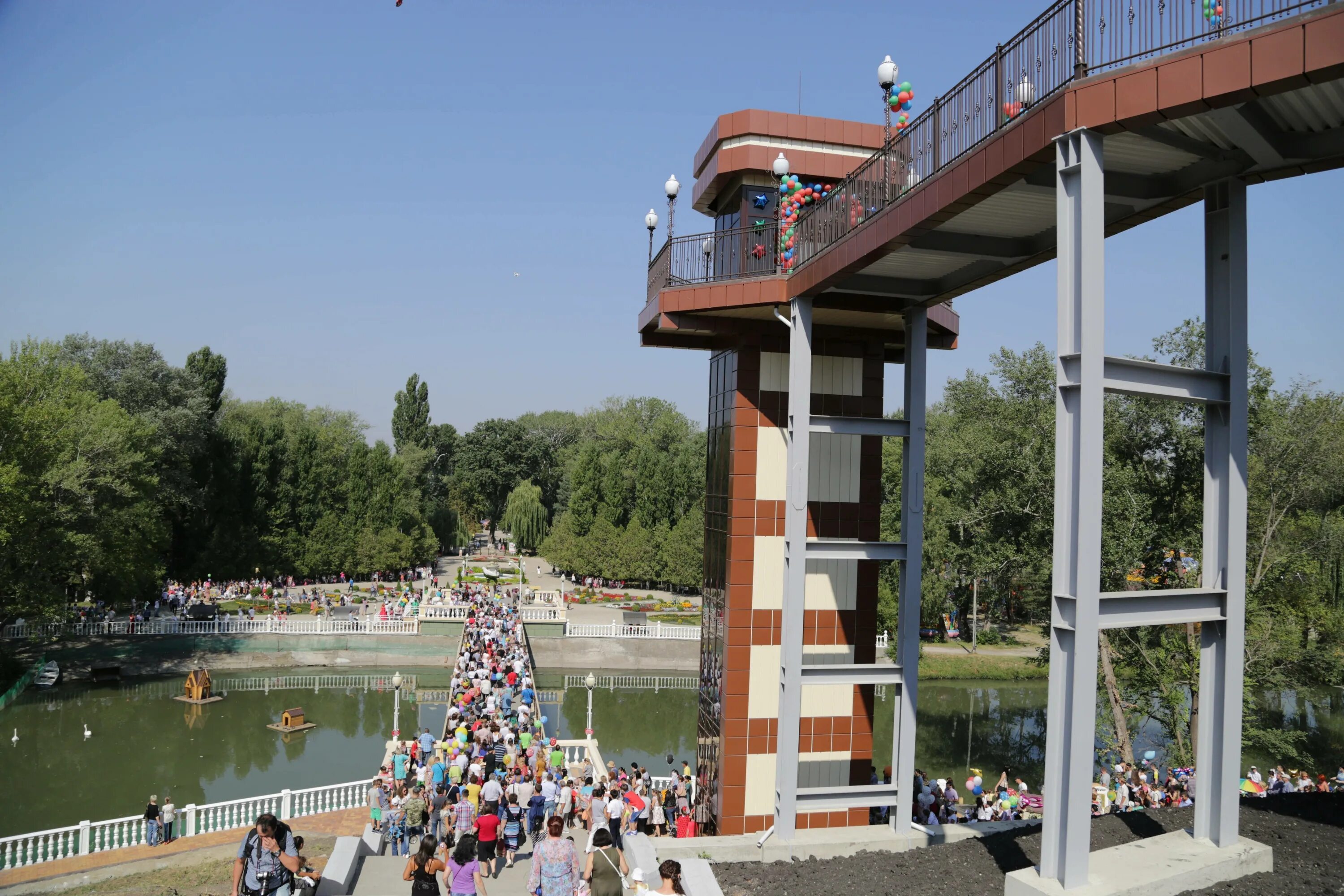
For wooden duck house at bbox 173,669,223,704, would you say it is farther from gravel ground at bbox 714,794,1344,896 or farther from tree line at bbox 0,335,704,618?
gravel ground at bbox 714,794,1344,896

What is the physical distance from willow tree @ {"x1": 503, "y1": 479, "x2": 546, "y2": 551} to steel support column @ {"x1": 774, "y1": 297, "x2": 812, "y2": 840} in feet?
187

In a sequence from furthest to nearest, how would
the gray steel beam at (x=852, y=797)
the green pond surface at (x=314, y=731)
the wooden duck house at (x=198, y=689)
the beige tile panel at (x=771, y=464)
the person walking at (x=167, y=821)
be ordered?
the wooden duck house at (x=198, y=689)
the green pond surface at (x=314, y=731)
the person walking at (x=167, y=821)
the beige tile panel at (x=771, y=464)
the gray steel beam at (x=852, y=797)

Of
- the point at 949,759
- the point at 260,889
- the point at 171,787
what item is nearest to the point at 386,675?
the point at 171,787

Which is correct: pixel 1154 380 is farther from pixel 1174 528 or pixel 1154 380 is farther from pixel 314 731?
pixel 314 731

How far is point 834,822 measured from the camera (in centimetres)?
1241

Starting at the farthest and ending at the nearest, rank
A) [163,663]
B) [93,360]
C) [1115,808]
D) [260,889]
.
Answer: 1. [93,360]
2. [163,663]
3. [1115,808]
4. [260,889]

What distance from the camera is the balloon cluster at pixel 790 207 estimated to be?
11547 mm

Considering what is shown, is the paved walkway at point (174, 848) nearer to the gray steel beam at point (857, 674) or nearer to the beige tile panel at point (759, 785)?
the beige tile panel at point (759, 785)

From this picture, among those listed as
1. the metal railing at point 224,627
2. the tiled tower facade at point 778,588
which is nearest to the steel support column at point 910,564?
the tiled tower facade at point 778,588

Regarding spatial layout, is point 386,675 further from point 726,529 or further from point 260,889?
point 260,889

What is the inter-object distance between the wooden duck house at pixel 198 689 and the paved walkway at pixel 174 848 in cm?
1546

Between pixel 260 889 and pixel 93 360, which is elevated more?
pixel 93 360

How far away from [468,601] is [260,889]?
1341 inches

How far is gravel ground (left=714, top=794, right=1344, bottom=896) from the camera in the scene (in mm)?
6891
